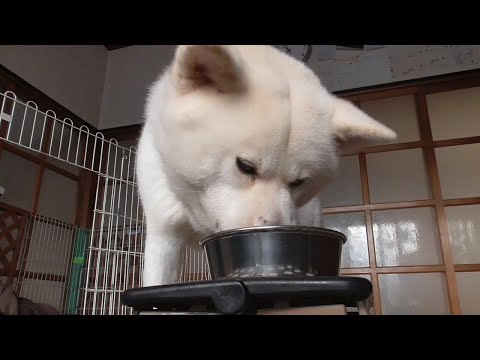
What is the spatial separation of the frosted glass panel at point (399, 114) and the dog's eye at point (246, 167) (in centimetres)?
209

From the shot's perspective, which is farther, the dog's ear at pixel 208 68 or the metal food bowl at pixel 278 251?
the dog's ear at pixel 208 68

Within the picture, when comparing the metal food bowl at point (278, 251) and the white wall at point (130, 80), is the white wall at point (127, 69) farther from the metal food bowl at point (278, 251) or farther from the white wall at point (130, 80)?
the metal food bowl at point (278, 251)

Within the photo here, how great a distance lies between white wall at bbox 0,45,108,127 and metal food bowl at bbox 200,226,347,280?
2434 millimetres

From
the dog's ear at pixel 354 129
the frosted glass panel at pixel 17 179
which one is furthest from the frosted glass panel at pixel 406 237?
the frosted glass panel at pixel 17 179

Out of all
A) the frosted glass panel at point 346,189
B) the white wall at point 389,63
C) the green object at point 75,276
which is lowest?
the green object at point 75,276

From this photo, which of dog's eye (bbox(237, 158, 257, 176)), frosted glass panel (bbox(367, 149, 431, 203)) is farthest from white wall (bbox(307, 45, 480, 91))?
dog's eye (bbox(237, 158, 257, 176))

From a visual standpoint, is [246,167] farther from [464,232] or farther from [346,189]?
[464,232]

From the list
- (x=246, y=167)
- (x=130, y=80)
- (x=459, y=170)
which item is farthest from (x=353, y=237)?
(x=130, y=80)

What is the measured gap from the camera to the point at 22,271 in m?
2.23

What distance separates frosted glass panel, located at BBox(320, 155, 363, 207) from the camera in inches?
99.1

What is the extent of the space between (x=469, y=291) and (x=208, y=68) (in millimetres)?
2103

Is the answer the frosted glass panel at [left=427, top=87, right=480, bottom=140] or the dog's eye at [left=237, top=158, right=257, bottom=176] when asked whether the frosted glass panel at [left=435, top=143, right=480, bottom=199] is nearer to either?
the frosted glass panel at [left=427, top=87, right=480, bottom=140]

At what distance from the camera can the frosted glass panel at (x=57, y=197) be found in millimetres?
2596

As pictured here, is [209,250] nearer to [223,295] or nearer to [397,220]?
[223,295]
